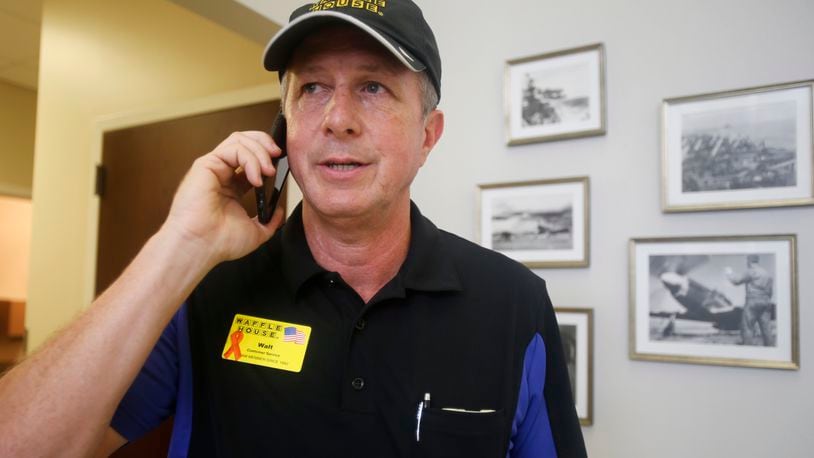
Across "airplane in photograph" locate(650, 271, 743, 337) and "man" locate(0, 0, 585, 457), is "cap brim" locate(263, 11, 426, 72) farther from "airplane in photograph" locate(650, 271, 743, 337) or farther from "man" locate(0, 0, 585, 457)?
"airplane in photograph" locate(650, 271, 743, 337)

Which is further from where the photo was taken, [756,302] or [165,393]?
[756,302]

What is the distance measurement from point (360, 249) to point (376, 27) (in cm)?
39

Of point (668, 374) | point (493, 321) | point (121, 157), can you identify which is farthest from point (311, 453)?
point (121, 157)

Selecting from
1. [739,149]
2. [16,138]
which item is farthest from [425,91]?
[16,138]

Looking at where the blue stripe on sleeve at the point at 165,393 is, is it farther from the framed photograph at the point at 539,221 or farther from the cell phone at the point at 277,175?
the framed photograph at the point at 539,221

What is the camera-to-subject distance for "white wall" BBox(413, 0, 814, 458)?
1451mm

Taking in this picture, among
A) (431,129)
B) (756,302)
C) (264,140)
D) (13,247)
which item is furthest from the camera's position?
(13,247)

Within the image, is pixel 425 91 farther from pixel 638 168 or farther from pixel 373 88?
pixel 638 168

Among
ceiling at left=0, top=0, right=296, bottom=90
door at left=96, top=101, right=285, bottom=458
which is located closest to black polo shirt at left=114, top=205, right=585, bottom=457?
ceiling at left=0, top=0, right=296, bottom=90

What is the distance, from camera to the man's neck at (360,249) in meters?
1.03

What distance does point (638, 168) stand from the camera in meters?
Result: 1.64

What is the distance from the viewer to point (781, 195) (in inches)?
56.7

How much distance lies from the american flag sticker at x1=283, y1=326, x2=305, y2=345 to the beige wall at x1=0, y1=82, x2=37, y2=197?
4.56 meters

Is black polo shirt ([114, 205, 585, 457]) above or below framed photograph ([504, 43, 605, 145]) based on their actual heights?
below
